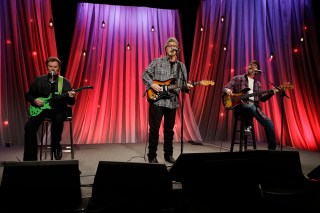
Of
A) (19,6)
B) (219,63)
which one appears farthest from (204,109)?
(19,6)

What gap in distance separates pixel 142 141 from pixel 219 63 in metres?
2.46

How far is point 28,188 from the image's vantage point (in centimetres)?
236

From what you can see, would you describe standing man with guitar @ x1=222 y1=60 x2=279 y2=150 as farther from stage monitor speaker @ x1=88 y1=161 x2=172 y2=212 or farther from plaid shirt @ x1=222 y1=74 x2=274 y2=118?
stage monitor speaker @ x1=88 y1=161 x2=172 y2=212

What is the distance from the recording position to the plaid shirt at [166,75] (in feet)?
14.1

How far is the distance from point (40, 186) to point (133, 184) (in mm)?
709

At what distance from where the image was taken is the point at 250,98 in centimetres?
520

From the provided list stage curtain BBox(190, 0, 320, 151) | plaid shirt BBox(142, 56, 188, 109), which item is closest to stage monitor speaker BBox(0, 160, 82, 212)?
plaid shirt BBox(142, 56, 188, 109)

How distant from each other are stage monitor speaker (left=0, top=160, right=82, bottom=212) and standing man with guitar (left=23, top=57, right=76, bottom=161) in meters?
1.77

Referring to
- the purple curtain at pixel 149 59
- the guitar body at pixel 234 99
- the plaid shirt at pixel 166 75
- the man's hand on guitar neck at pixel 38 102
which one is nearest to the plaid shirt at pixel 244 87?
the guitar body at pixel 234 99

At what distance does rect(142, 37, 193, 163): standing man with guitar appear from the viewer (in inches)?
168

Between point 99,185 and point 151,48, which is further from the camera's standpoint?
point 151,48

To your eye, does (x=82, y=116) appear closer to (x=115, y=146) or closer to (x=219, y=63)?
(x=115, y=146)

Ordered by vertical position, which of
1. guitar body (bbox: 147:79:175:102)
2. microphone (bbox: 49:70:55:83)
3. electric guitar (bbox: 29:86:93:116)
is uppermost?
microphone (bbox: 49:70:55:83)

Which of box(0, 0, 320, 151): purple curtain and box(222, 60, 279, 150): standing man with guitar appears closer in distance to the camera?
box(222, 60, 279, 150): standing man with guitar
